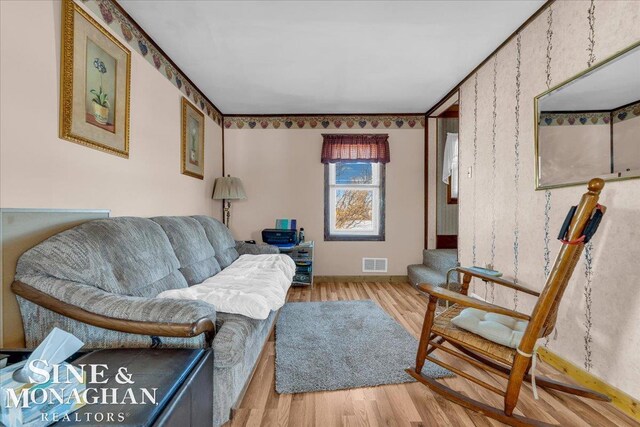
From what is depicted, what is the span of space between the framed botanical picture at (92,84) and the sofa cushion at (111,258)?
23.0 inches

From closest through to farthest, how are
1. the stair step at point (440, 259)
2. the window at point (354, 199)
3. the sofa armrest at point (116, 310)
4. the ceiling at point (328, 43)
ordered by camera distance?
the sofa armrest at point (116, 310) < the ceiling at point (328, 43) < the stair step at point (440, 259) < the window at point (354, 199)

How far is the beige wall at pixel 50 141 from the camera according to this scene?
1299mm

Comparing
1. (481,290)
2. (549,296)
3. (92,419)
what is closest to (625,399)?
(549,296)

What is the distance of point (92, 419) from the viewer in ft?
2.47

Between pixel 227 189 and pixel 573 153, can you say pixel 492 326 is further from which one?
pixel 227 189

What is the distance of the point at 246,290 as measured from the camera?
1840mm

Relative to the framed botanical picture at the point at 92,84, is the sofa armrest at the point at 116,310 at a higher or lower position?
lower

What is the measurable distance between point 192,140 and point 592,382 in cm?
385

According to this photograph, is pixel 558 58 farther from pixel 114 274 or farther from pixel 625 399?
pixel 114 274

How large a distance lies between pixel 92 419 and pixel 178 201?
2.45 m

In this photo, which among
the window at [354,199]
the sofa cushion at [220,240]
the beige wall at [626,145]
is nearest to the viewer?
the beige wall at [626,145]

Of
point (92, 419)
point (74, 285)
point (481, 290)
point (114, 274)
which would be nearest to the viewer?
point (92, 419)

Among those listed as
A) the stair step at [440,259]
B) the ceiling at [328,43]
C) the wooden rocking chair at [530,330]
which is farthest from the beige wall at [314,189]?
the wooden rocking chair at [530,330]

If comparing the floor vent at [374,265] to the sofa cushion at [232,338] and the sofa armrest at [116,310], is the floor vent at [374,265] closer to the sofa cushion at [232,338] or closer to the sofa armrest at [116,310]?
the sofa cushion at [232,338]
